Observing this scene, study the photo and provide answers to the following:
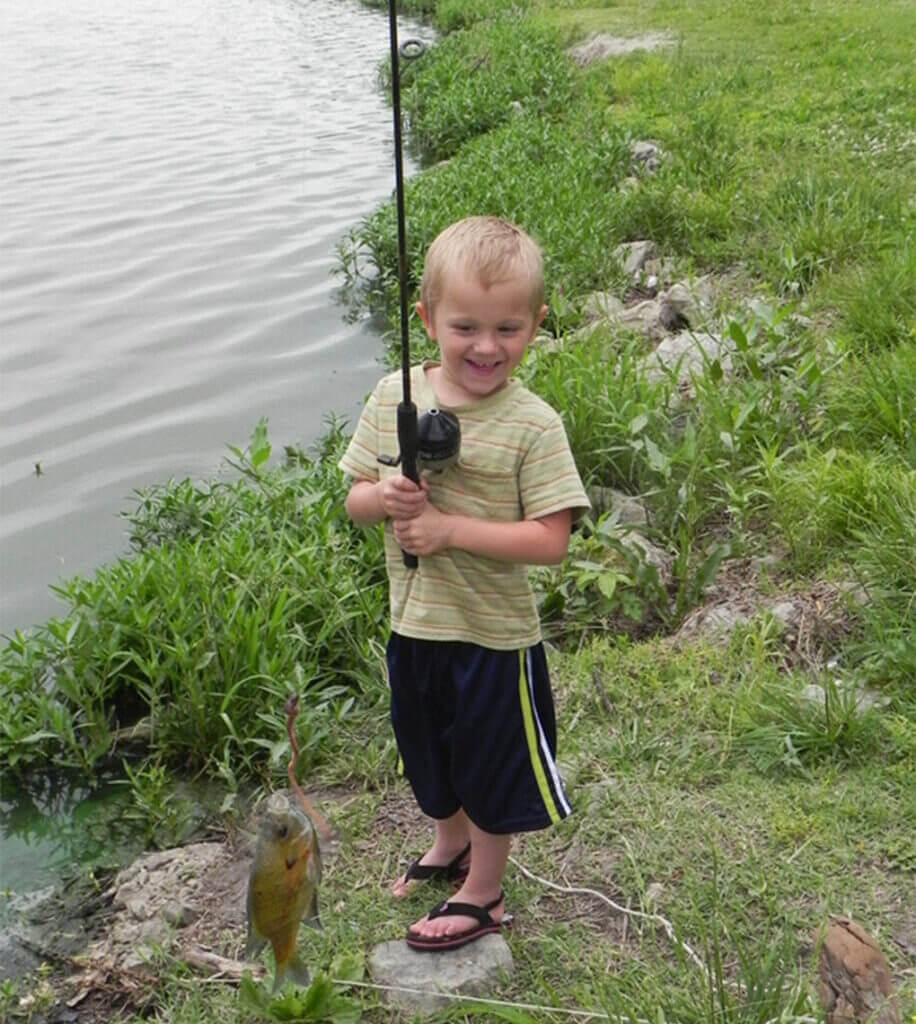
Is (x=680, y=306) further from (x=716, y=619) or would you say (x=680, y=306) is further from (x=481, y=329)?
(x=481, y=329)

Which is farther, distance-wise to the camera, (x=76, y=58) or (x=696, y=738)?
(x=76, y=58)

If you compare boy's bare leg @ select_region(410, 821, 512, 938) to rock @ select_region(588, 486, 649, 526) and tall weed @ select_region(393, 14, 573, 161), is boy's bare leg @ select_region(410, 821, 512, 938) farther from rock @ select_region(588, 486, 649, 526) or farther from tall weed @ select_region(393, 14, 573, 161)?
tall weed @ select_region(393, 14, 573, 161)

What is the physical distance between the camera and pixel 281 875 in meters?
2.13

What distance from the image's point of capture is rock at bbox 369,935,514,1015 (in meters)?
2.84

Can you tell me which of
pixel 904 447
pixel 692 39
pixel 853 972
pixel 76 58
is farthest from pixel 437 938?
pixel 76 58

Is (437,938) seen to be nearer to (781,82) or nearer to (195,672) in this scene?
(195,672)

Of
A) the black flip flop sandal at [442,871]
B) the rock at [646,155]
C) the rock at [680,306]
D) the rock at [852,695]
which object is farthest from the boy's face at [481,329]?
the rock at [646,155]

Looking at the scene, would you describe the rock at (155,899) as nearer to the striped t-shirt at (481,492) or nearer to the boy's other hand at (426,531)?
the striped t-shirt at (481,492)

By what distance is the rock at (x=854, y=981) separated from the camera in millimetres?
2334

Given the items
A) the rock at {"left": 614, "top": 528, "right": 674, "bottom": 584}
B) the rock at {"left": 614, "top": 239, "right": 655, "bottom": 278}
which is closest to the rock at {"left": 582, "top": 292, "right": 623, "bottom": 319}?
the rock at {"left": 614, "top": 239, "right": 655, "bottom": 278}

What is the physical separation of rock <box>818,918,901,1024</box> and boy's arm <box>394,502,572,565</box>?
2.99 feet

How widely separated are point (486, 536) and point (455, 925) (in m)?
0.99

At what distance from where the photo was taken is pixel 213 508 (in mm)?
5656

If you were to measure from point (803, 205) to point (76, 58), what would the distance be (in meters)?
15.2
